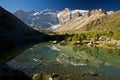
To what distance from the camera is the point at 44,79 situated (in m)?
46.1

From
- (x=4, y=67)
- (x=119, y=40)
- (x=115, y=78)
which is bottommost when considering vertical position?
(x=115, y=78)

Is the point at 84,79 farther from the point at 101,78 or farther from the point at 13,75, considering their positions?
the point at 13,75

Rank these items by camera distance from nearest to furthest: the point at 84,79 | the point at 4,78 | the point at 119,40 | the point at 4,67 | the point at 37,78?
the point at 4,78 < the point at 4,67 < the point at 37,78 < the point at 84,79 < the point at 119,40

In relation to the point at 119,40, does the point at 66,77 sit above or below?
below

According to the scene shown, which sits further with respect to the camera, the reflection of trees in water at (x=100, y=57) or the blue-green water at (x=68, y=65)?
the reflection of trees in water at (x=100, y=57)

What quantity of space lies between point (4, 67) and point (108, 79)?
1261 inches

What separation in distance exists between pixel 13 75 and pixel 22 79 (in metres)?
1.91

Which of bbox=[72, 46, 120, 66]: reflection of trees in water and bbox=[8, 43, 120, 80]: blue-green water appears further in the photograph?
bbox=[72, 46, 120, 66]: reflection of trees in water

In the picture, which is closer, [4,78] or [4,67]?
[4,78]

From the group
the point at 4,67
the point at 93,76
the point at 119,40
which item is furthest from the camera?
the point at 119,40

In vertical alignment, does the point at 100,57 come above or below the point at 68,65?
above

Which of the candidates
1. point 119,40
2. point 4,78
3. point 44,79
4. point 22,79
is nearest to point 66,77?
point 44,79

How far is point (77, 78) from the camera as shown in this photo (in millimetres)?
56469

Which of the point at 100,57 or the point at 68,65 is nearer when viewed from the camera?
the point at 68,65
